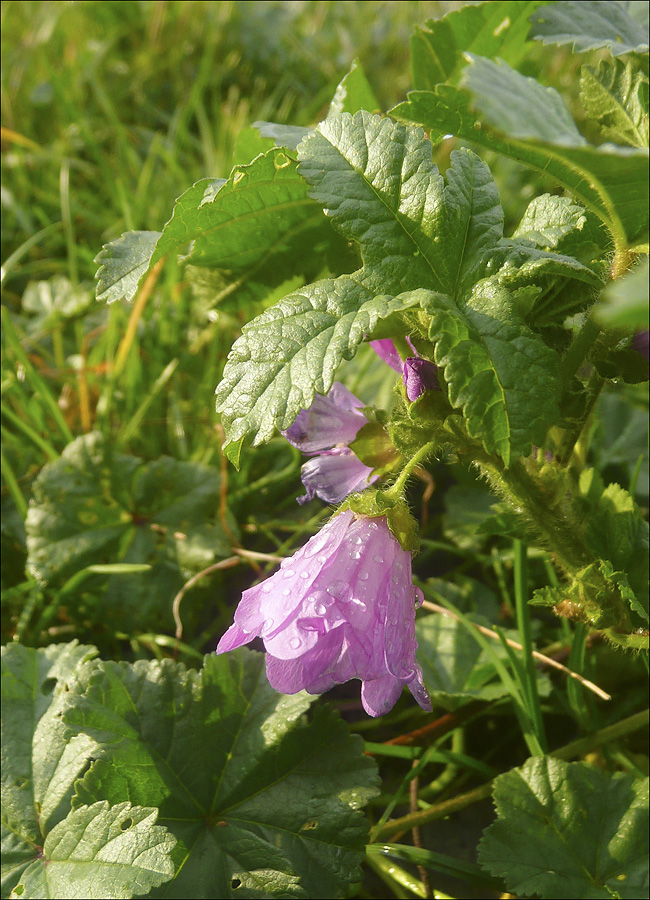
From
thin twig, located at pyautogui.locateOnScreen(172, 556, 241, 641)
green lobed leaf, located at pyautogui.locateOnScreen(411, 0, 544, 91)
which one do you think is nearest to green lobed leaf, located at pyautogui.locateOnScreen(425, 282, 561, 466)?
green lobed leaf, located at pyautogui.locateOnScreen(411, 0, 544, 91)

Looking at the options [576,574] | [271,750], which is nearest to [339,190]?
[576,574]

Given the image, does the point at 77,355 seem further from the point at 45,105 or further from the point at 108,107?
the point at 45,105

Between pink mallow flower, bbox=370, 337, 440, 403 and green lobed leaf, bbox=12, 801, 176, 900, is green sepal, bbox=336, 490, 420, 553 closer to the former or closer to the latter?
pink mallow flower, bbox=370, 337, 440, 403

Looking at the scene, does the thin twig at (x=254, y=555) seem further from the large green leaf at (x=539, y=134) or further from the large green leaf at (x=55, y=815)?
the large green leaf at (x=539, y=134)

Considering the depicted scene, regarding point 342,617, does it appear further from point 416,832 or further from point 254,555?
point 254,555

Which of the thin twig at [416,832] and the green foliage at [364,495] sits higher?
the green foliage at [364,495]

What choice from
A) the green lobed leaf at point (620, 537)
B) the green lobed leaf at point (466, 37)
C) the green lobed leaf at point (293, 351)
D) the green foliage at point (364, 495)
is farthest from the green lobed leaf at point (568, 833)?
the green lobed leaf at point (466, 37)

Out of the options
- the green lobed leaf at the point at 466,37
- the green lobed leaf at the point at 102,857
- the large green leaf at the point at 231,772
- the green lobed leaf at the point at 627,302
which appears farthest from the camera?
the green lobed leaf at the point at 466,37
